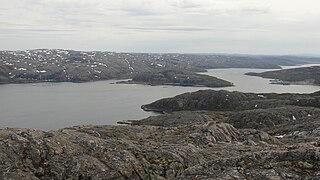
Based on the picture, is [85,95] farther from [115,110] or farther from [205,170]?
[205,170]

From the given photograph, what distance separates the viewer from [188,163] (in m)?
19.5

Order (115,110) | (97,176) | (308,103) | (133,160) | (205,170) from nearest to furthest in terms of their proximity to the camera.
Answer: (205,170) < (97,176) < (133,160) < (308,103) < (115,110)

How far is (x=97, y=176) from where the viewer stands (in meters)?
17.8

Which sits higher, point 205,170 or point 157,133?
point 205,170

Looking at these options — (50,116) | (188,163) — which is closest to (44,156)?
(188,163)

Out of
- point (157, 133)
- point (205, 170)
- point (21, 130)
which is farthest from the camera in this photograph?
point (157, 133)

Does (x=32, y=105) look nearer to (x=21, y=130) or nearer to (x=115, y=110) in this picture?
(x=115, y=110)

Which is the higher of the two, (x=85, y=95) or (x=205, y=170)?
(x=205, y=170)

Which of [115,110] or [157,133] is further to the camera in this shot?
[115,110]

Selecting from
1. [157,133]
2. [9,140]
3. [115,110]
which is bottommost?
[115,110]

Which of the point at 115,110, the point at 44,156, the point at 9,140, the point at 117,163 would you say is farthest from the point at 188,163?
the point at 115,110

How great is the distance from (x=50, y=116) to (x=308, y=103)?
77.1 m

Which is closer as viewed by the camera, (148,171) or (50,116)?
(148,171)

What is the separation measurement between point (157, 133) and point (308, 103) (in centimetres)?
9495
